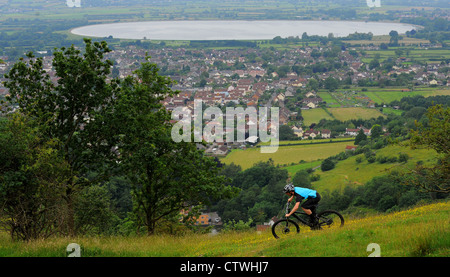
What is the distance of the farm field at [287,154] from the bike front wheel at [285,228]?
31050mm

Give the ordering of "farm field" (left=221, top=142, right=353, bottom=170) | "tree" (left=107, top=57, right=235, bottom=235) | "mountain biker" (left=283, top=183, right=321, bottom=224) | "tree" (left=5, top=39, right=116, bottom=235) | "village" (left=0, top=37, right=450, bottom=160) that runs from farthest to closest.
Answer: "village" (left=0, top=37, right=450, bottom=160) → "farm field" (left=221, top=142, right=353, bottom=170) → "tree" (left=107, top=57, right=235, bottom=235) → "tree" (left=5, top=39, right=116, bottom=235) → "mountain biker" (left=283, top=183, right=321, bottom=224)

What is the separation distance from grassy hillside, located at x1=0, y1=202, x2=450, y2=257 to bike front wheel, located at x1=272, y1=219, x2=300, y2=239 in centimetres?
19

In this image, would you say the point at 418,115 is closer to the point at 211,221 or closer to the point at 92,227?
the point at 211,221

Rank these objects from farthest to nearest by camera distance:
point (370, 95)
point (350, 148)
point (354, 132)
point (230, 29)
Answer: point (230, 29) → point (370, 95) → point (354, 132) → point (350, 148)

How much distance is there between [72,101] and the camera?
1132 cm

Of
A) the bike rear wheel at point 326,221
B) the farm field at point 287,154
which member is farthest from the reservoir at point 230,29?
the bike rear wheel at point 326,221

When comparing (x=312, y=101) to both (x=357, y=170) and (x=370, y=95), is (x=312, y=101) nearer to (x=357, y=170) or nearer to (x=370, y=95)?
(x=370, y=95)

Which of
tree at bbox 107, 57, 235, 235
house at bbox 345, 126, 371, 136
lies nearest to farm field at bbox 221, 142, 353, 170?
house at bbox 345, 126, 371, 136

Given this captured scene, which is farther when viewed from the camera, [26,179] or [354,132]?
[354,132]

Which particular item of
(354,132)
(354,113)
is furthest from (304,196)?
(354,113)

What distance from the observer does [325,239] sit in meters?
7.20

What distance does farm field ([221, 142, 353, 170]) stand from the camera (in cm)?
4188

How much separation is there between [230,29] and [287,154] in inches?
4238

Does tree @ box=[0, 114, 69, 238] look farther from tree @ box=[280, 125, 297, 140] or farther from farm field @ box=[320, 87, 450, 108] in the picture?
farm field @ box=[320, 87, 450, 108]
